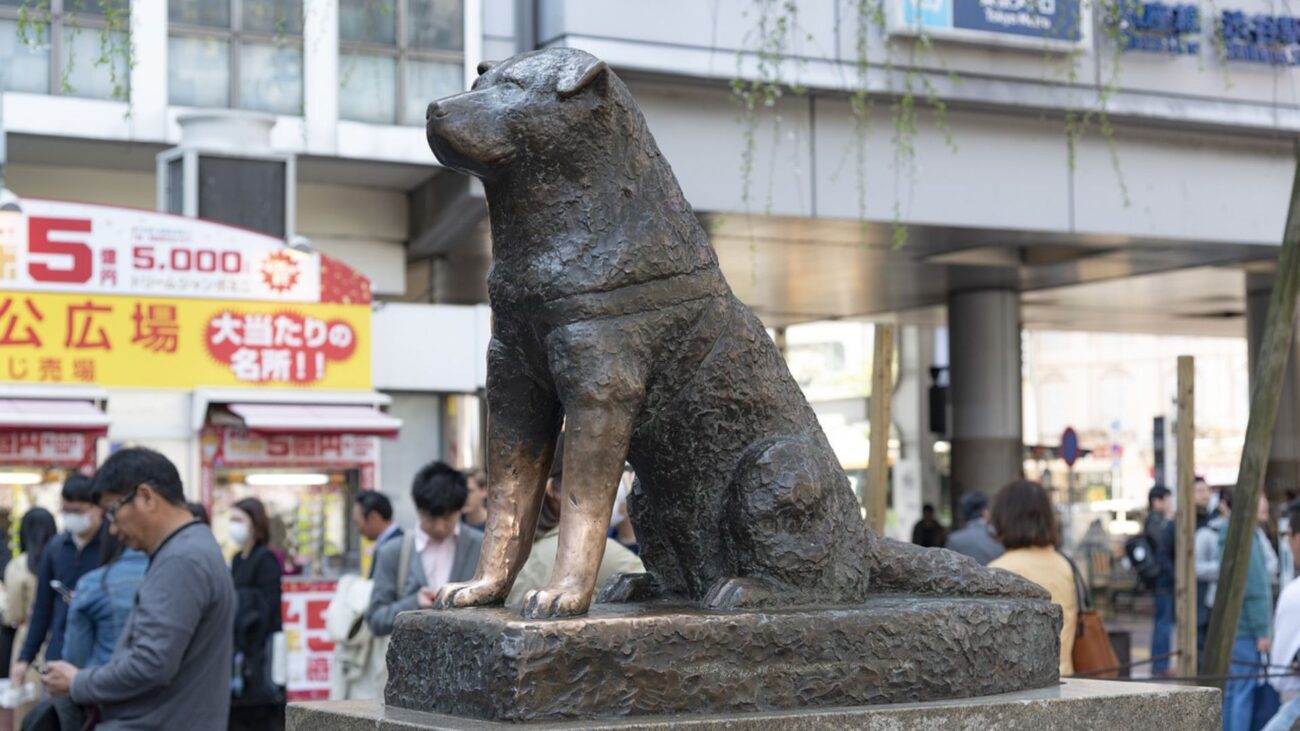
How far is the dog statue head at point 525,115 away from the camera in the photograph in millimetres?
→ 2943

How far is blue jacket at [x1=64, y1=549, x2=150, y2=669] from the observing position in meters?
6.07

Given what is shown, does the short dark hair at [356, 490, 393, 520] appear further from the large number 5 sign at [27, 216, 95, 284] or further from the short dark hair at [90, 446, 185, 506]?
the large number 5 sign at [27, 216, 95, 284]

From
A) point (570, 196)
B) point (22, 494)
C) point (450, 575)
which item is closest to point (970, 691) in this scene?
point (570, 196)

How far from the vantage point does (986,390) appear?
20406mm

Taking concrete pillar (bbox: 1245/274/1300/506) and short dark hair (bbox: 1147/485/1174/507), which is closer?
short dark hair (bbox: 1147/485/1174/507)

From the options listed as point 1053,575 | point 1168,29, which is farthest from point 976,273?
point 1053,575

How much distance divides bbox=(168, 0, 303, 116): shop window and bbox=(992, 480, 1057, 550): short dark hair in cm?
965

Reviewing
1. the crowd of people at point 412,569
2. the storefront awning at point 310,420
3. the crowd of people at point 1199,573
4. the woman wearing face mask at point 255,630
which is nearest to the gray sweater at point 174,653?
the crowd of people at point 412,569

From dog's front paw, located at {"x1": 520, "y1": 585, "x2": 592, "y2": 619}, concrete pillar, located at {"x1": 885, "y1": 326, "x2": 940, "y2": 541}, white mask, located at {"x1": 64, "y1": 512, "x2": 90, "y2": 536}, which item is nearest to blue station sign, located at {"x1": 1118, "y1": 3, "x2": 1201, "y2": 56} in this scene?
white mask, located at {"x1": 64, "y1": 512, "x2": 90, "y2": 536}

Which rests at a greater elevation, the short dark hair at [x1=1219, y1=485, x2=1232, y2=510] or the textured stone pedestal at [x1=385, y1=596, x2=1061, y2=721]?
the textured stone pedestal at [x1=385, y1=596, x2=1061, y2=721]

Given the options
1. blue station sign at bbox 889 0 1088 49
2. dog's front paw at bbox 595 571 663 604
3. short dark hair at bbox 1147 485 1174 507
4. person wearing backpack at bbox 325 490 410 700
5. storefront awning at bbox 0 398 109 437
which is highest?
blue station sign at bbox 889 0 1088 49

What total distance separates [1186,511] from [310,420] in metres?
7.25

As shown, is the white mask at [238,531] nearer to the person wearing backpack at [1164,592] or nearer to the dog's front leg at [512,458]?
the person wearing backpack at [1164,592]

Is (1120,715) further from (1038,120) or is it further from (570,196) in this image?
(1038,120)
